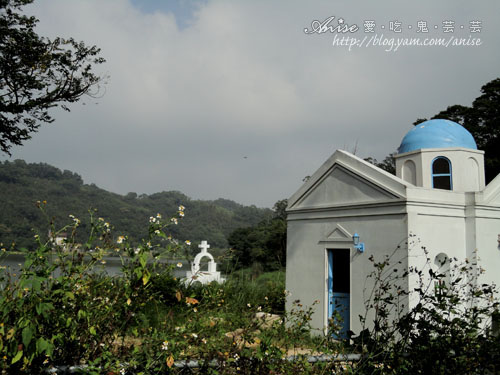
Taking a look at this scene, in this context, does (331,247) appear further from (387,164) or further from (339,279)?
(387,164)

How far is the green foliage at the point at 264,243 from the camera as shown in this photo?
111 feet

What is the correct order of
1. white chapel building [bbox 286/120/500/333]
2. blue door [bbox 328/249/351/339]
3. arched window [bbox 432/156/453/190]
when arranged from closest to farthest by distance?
1. white chapel building [bbox 286/120/500/333]
2. blue door [bbox 328/249/351/339]
3. arched window [bbox 432/156/453/190]

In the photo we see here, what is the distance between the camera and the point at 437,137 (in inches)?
406

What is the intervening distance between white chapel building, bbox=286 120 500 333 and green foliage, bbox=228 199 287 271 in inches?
817

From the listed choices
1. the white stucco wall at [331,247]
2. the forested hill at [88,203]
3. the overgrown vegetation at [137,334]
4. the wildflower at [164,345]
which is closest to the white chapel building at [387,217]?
the white stucco wall at [331,247]

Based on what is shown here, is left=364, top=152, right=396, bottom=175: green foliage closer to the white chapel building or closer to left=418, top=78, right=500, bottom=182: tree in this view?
left=418, top=78, right=500, bottom=182: tree

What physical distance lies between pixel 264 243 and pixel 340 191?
27689 mm

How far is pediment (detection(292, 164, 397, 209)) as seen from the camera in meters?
8.86

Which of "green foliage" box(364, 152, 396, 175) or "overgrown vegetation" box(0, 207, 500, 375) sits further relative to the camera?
"green foliage" box(364, 152, 396, 175)

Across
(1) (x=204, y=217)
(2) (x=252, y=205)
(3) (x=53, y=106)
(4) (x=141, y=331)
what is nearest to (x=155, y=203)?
(1) (x=204, y=217)

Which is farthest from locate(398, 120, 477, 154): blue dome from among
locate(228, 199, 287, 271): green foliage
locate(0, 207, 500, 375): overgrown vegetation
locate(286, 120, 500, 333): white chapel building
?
locate(228, 199, 287, 271): green foliage

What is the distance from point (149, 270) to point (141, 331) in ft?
2.09

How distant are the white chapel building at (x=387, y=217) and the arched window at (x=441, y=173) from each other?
0.08 ft

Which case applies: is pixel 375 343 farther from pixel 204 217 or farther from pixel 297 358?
pixel 204 217
